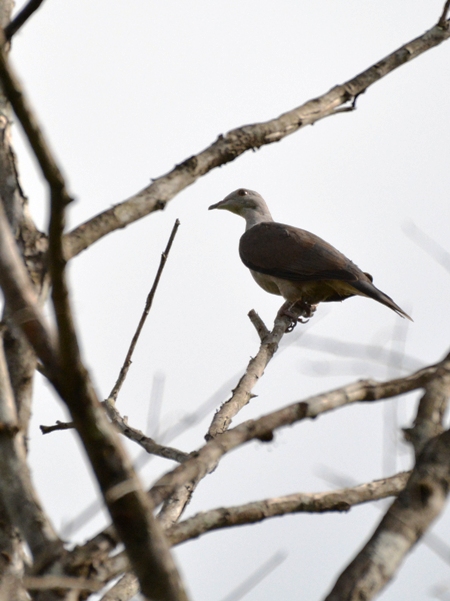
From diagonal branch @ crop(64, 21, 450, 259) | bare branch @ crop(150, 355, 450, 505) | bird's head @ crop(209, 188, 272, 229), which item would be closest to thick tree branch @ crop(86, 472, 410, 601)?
bare branch @ crop(150, 355, 450, 505)

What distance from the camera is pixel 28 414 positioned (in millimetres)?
2404

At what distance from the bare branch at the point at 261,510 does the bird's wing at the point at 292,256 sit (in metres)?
4.42

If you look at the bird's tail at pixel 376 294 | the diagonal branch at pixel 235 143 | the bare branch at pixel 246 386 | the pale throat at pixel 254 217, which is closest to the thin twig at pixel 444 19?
the diagonal branch at pixel 235 143

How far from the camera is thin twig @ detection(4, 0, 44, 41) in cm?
266

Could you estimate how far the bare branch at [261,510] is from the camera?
7.89 ft

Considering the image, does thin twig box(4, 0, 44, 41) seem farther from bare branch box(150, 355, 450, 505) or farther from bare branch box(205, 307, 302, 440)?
bare branch box(205, 307, 302, 440)

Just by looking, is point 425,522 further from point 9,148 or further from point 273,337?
point 273,337

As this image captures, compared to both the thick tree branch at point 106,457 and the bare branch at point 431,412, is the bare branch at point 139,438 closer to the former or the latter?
the bare branch at point 431,412

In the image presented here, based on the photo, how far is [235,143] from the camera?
3074 millimetres

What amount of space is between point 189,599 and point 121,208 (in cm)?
135

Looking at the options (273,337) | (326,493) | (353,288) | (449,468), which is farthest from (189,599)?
(353,288)

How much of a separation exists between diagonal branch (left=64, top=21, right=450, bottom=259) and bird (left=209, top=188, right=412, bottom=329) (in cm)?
347

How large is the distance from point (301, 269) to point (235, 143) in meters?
4.47

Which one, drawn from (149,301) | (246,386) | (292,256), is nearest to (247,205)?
(292,256)
